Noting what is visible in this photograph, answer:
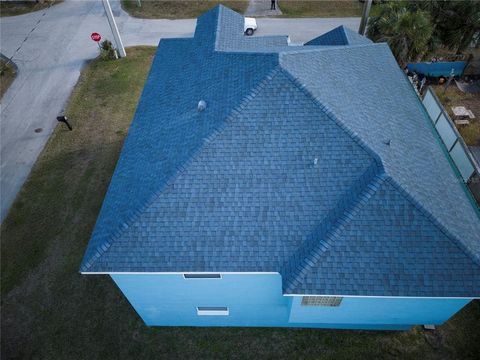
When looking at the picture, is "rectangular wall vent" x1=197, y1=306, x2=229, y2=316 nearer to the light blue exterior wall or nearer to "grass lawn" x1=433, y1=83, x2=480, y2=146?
the light blue exterior wall

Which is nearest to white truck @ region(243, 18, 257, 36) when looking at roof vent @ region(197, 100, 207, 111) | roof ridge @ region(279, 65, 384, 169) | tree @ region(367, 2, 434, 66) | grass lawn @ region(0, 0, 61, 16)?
tree @ region(367, 2, 434, 66)

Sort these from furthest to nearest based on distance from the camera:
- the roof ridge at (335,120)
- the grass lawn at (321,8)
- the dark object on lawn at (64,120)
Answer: the grass lawn at (321,8)
the dark object on lawn at (64,120)
the roof ridge at (335,120)

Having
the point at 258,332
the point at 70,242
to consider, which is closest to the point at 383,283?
the point at 258,332

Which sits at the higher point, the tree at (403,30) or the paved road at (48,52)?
the tree at (403,30)

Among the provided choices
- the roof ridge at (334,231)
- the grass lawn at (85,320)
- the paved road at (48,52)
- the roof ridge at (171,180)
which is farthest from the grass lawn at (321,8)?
the roof ridge at (334,231)

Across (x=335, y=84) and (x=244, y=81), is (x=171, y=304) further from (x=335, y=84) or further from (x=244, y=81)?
(x=335, y=84)

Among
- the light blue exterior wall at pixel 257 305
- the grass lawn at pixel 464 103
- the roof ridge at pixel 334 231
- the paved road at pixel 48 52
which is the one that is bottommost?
the grass lawn at pixel 464 103

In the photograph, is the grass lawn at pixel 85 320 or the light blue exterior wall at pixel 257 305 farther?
the grass lawn at pixel 85 320

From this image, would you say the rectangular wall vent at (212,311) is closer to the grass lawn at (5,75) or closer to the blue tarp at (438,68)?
the blue tarp at (438,68)
